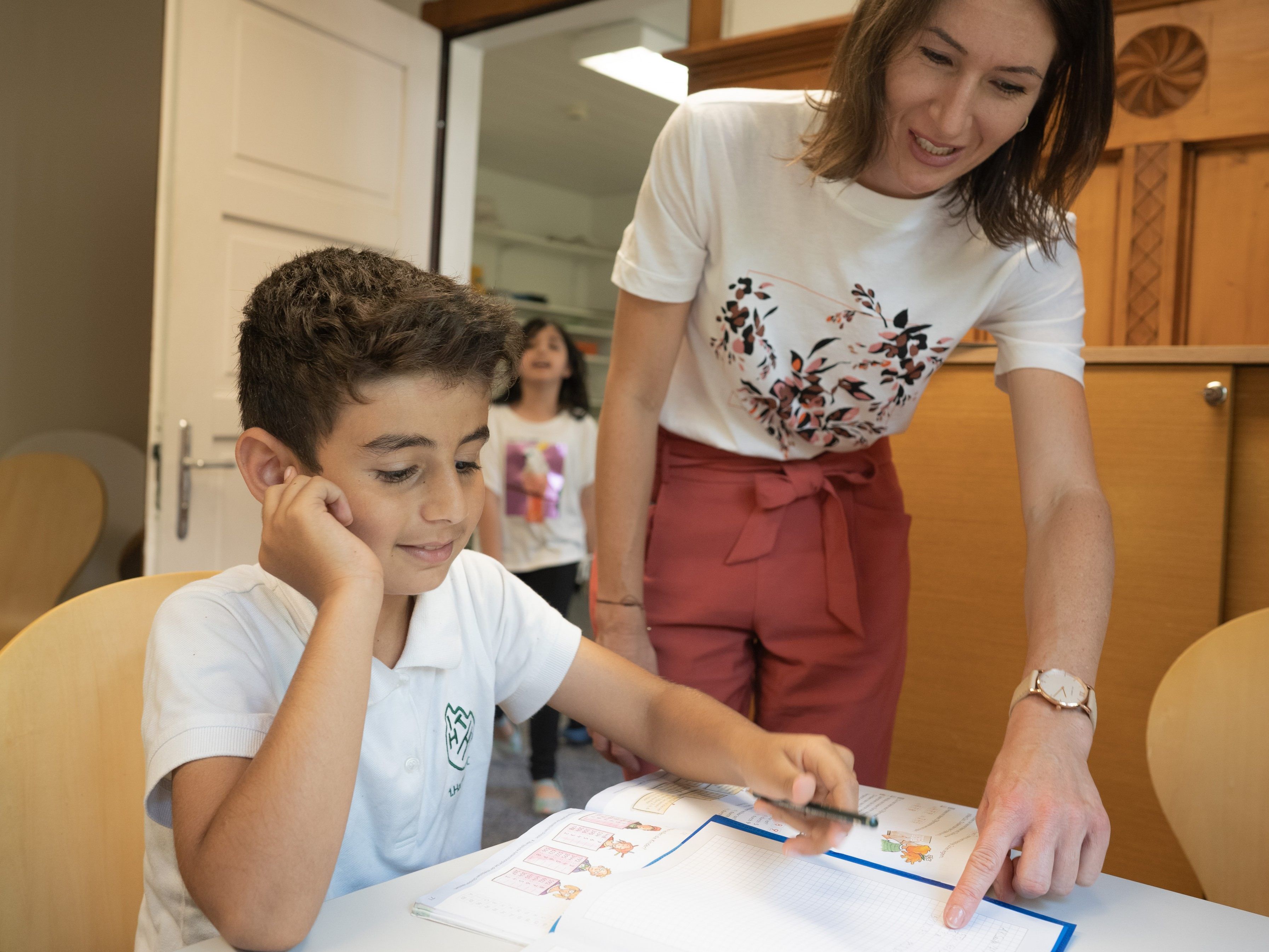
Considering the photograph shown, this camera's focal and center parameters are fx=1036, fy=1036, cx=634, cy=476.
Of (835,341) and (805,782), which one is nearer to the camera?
(805,782)

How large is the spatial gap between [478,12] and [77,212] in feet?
4.45

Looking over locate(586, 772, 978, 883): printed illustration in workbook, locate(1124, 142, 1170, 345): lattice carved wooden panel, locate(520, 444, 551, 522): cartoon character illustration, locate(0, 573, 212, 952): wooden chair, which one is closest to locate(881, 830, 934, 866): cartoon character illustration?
locate(586, 772, 978, 883): printed illustration in workbook

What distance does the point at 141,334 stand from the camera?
2727mm

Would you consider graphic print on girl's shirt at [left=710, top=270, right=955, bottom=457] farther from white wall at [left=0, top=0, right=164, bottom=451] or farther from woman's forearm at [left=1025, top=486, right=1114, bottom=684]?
white wall at [left=0, top=0, right=164, bottom=451]

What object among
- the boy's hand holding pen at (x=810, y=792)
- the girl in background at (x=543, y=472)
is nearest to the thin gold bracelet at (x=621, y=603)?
the boy's hand holding pen at (x=810, y=792)

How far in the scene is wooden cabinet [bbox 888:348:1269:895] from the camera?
1.60 m

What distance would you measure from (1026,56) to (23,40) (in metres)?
2.40

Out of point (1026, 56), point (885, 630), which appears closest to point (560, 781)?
point (885, 630)

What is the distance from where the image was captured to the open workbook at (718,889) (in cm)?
63

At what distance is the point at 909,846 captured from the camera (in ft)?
2.59

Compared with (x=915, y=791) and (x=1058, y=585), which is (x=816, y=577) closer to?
(x=1058, y=585)

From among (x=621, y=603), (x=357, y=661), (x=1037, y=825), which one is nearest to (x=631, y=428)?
(x=621, y=603)

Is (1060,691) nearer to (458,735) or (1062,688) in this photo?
(1062,688)

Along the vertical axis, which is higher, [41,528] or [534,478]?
[534,478]
